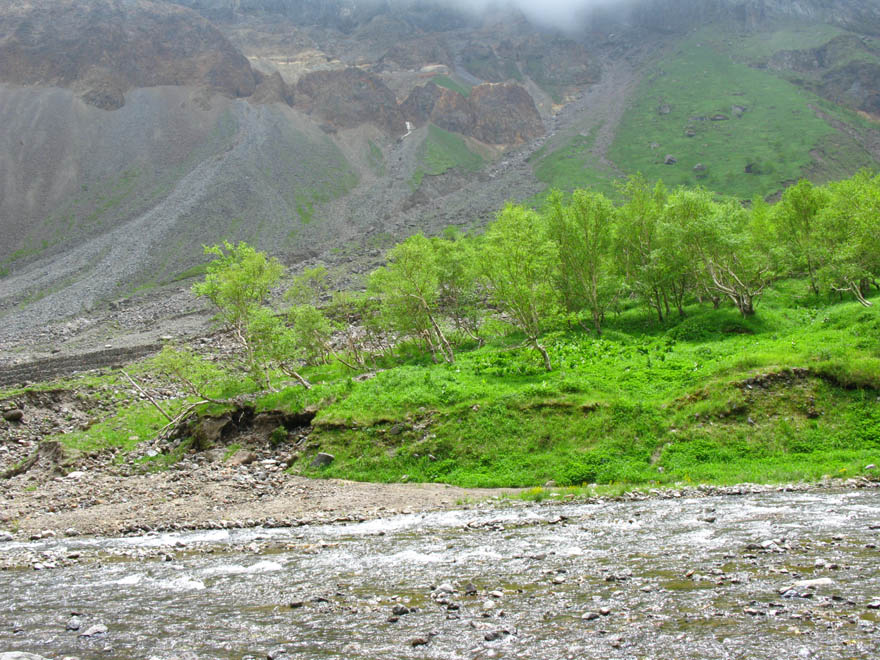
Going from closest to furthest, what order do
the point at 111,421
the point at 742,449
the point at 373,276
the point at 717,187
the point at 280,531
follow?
the point at 280,531 < the point at 742,449 < the point at 111,421 < the point at 373,276 < the point at 717,187

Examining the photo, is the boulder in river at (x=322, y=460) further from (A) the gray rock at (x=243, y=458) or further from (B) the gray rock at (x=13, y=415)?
(B) the gray rock at (x=13, y=415)

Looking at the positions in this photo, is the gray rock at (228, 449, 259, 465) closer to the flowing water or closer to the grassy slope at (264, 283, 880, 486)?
the grassy slope at (264, 283, 880, 486)

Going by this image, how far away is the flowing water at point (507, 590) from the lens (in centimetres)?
895

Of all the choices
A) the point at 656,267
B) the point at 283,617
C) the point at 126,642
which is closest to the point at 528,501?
the point at 283,617

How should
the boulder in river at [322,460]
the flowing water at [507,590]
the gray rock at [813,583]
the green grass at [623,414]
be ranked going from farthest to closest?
the boulder in river at [322,460] < the green grass at [623,414] < the gray rock at [813,583] < the flowing water at [507,590]

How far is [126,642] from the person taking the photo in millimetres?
10844

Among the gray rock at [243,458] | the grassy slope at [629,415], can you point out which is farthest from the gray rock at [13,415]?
the grassy slope at [629,415]

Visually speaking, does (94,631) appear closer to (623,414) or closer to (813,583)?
(813,583)

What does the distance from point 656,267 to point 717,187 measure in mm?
163655

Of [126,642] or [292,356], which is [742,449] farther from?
[292,356]

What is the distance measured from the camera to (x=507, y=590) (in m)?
11.9

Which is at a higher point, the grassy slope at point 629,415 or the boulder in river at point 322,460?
the grassy slope at point 629,415

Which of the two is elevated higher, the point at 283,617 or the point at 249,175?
the point at 249,175

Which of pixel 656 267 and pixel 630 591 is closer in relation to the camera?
pixel 630 591
